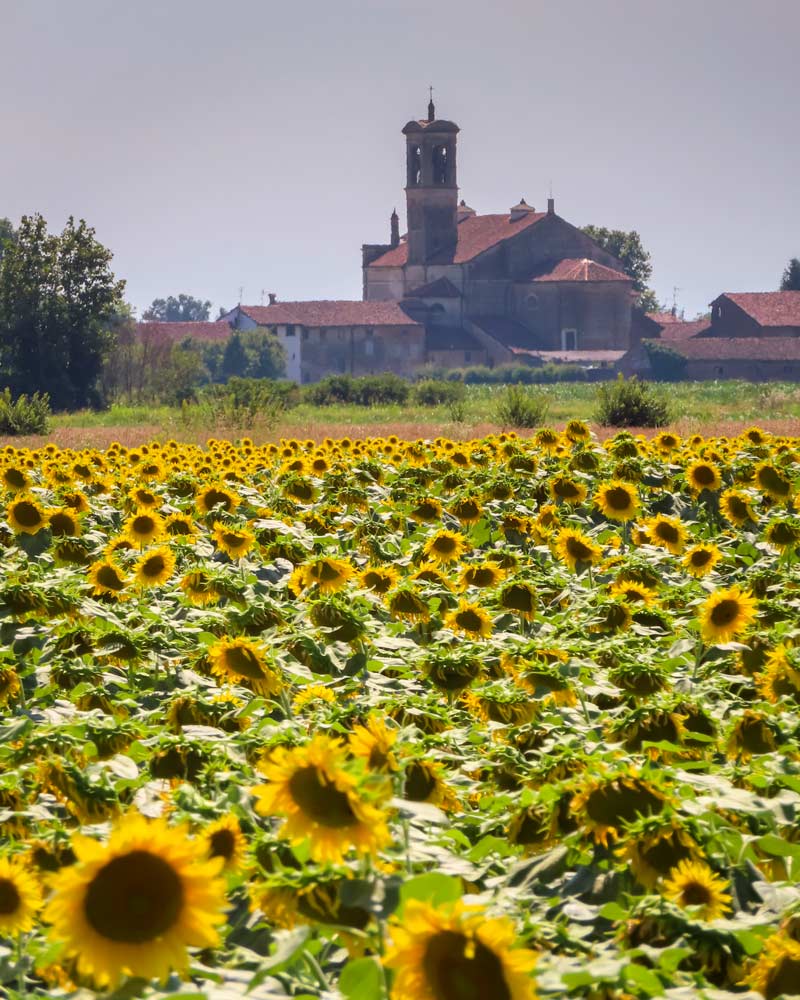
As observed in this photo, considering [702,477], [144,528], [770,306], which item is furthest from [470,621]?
[770,306]

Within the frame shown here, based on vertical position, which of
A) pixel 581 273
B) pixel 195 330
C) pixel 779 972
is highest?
pixel 581 273

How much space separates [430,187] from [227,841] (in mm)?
85789

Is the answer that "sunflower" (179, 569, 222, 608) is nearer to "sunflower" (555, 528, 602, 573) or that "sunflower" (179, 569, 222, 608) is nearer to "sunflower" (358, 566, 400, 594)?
"sunflower" (358, 566, 400, 594)

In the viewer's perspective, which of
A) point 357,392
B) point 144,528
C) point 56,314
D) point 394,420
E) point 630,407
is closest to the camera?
point 144,528

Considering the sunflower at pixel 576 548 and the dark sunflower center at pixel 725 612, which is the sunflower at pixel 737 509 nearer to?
the sunflower at pixel 576 548

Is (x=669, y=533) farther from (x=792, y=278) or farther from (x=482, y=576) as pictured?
(x=792, y=278)

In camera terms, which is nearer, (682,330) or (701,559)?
(701,559)

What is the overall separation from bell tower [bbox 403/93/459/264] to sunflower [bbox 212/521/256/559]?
82.2 m

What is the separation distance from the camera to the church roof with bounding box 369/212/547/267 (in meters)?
84.4

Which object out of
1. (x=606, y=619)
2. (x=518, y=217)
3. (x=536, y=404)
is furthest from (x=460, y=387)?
(x=606, y=619)

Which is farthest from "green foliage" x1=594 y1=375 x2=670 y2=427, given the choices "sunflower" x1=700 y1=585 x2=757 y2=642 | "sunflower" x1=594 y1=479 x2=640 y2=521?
"sunflower" x1=700 y1=585 x2=757 y2=642

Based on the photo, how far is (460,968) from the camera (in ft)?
5.62

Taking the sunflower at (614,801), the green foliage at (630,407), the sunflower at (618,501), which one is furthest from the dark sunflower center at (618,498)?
the green foliage at (630,407)

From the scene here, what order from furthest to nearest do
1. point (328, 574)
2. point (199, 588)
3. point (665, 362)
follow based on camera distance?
1. point (665, 362)
2. point (199, 588)
3. point (328, 574)
